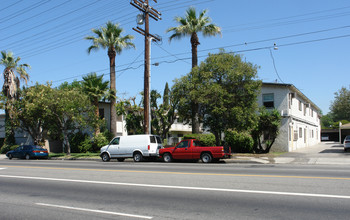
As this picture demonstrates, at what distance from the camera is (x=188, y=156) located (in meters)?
19.0

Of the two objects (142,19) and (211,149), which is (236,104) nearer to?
(211,149)

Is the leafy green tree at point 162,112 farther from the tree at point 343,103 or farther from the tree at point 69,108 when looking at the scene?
the tree at point 343,103

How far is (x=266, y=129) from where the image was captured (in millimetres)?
25500

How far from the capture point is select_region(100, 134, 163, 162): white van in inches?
824

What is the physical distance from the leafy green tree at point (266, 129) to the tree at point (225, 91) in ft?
14.0

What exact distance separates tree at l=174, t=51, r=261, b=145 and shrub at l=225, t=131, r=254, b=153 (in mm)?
4868

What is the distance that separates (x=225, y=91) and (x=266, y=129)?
738 cm

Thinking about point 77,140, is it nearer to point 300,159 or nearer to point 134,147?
point 134,147

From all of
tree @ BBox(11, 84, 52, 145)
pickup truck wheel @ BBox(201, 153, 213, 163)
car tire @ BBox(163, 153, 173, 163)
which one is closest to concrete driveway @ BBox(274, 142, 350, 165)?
pickup truck wheel @ BBox(201, 153, 213, 163)

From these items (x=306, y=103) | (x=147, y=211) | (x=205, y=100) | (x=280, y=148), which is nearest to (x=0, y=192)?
(x=147, y=211)

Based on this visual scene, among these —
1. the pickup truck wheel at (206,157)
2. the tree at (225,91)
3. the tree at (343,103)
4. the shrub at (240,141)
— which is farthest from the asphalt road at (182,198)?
the tree at (343,103)

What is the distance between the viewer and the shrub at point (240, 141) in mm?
25938

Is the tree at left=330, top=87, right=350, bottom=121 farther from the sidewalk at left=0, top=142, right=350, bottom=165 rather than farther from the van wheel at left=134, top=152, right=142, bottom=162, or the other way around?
the van wheel at left=134, top=152, right=142, bottom=162

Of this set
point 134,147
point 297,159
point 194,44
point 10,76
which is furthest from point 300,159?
point 10,76
